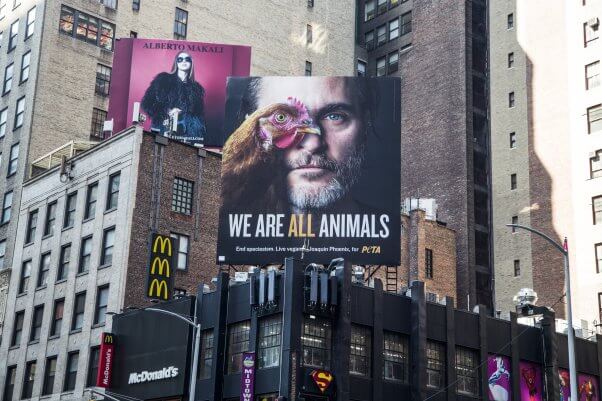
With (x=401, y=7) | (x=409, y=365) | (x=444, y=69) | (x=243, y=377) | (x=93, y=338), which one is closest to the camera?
(x=243, y=377)

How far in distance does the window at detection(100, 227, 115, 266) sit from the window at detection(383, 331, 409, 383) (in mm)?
17907

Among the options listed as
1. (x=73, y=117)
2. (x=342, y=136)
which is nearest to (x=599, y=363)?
(x=342, y=136)

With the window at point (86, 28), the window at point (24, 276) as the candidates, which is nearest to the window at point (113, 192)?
the window at point (24, 276)

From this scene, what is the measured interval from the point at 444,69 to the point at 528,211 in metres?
15.9

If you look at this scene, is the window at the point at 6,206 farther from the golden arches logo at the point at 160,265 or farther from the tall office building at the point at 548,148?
the tall office building at the point at 548,148

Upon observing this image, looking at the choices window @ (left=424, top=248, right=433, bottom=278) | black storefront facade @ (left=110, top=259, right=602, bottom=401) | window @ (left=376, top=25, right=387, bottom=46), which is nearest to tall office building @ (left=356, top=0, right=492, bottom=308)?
window @ (left=424, top=248, right=433, bottom=278)

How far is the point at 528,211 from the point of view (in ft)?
246

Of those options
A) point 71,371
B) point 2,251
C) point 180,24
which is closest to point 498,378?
point 71,371

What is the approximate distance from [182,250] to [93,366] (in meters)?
8.27

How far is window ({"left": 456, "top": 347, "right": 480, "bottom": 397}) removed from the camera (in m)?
49.6

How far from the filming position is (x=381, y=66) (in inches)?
3814

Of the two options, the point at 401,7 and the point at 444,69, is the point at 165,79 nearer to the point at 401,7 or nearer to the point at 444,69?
the point at 444,69

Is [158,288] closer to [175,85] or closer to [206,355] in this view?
[206,355]

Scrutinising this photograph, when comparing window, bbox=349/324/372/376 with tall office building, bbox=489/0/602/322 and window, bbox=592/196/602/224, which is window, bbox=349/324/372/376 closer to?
tall office building, bbox=489/0/602/322
